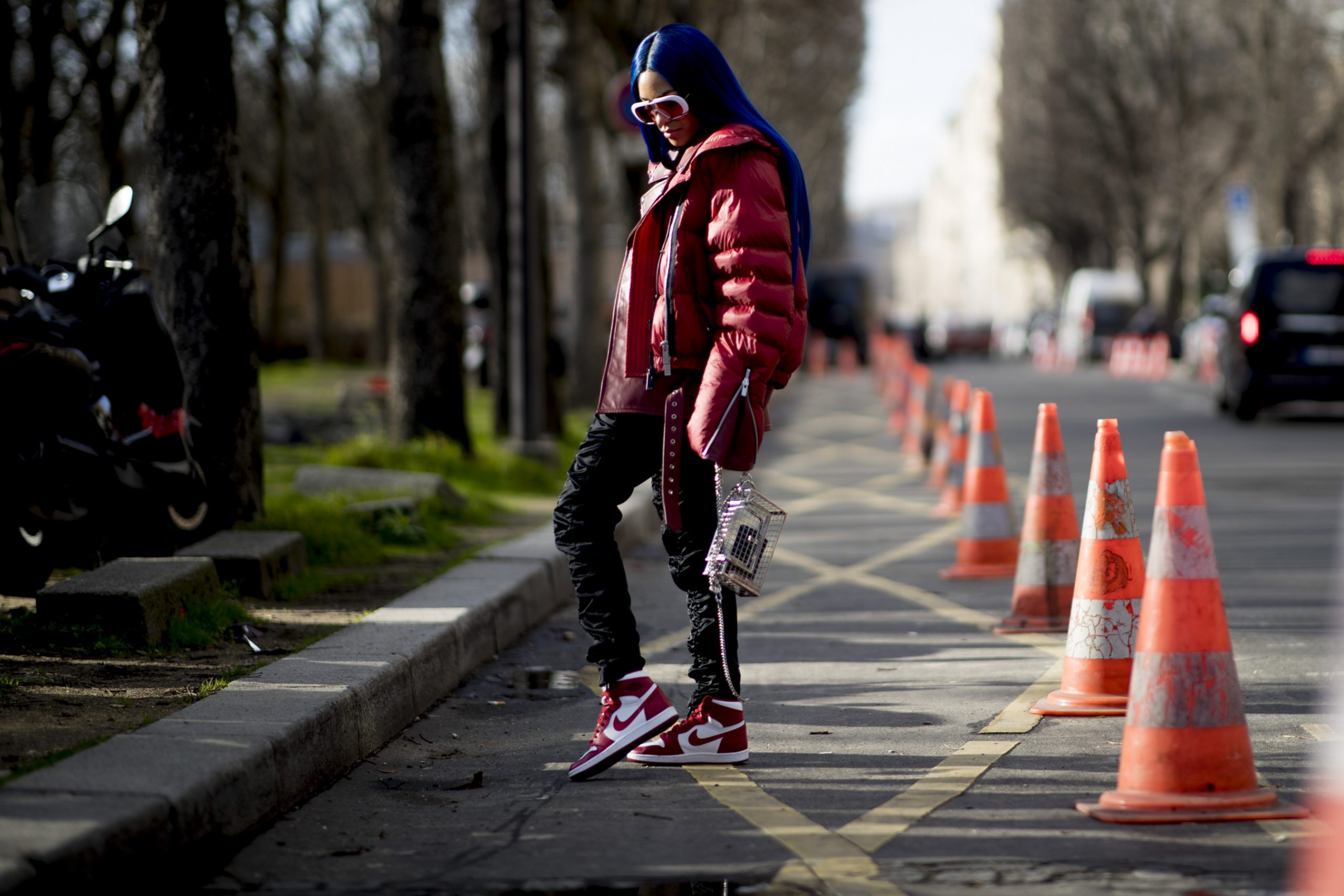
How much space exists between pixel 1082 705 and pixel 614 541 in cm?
166

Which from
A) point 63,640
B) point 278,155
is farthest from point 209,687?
point 278,155

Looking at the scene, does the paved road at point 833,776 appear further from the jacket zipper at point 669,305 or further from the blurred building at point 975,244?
the blurred building at point 975,244

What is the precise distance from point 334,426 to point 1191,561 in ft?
50.8

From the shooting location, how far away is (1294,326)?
18.4m

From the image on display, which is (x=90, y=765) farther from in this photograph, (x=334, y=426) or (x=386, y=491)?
(x=334, y=426)

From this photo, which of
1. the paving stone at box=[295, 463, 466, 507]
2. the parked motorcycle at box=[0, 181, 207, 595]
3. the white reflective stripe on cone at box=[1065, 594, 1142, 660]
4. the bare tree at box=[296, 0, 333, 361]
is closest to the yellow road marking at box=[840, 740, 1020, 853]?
the white reflective stripe on cone at box=[1065, 594, 1142, 660]

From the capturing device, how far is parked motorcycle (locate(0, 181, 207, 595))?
6.27 m

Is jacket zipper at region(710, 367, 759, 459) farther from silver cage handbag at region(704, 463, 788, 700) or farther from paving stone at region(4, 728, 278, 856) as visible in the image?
paving stone at region(4, 728, 278, 856)

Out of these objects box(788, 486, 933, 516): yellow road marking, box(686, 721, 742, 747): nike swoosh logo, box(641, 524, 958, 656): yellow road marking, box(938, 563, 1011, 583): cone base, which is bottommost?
box(788, 486, 933, 516): yellow road marking

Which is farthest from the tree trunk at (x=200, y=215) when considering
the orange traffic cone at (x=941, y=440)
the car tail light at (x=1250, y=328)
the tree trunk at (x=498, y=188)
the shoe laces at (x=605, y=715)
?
the car tail light at (x=1250, y=328)

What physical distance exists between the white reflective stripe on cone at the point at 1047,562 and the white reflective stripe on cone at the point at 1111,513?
1.40 metres

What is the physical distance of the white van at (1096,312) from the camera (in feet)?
148

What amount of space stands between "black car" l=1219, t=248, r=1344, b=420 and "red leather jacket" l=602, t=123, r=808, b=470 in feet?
49.3

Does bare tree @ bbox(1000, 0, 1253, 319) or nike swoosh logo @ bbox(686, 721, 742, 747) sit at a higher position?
bare tree @ bbox(1000, 0, 1253, 319)
